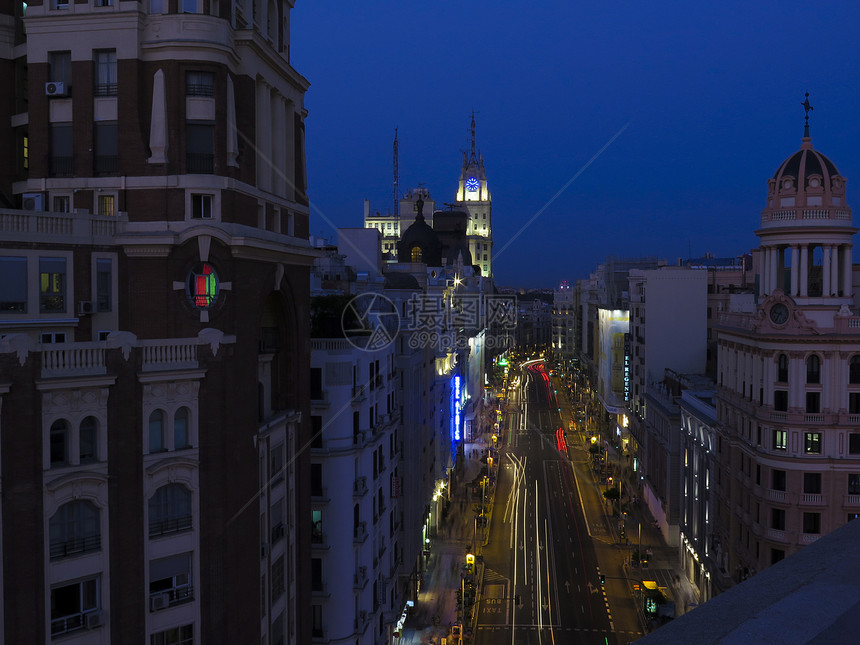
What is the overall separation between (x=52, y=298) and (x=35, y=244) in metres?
1.88

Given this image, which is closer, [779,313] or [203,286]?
[203,286]

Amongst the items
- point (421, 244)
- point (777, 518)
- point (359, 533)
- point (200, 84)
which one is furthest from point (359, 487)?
point (421, 244)

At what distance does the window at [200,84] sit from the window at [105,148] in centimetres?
295

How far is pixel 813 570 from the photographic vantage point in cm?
645

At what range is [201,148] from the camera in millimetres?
25391

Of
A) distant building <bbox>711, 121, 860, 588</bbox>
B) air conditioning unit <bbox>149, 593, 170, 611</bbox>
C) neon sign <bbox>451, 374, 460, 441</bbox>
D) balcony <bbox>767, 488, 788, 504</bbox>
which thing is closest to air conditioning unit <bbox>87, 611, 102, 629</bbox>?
air conditioning unit <bbox>149, 593, 170, 611</bbox>

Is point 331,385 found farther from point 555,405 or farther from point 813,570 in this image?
point 555,405

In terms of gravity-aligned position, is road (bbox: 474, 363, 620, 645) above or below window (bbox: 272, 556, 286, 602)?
below

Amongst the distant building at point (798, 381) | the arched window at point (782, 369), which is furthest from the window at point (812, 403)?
the arched window at point (782, 369)

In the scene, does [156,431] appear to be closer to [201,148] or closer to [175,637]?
[175,637]

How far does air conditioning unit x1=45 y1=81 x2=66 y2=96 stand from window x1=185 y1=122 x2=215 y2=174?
178 inches

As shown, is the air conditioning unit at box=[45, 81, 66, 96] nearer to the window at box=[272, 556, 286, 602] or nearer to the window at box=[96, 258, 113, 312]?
the window at box=[96, 258, 113, 312]

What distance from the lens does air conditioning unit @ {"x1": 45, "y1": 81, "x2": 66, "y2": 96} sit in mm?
24984

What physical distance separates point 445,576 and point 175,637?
4639 cm
